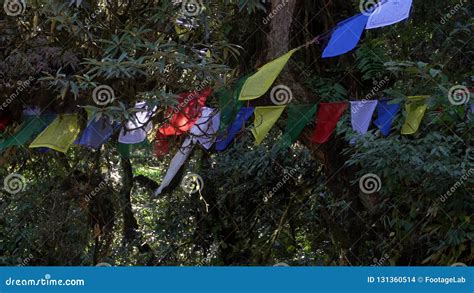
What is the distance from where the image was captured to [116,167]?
6.71 metres

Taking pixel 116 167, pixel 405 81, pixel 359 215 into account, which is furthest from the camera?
pixel 116 167

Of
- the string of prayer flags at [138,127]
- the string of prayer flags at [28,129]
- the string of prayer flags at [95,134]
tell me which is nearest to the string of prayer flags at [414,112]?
the string of prayer flags at [138,127]

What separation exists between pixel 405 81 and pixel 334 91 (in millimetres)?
477

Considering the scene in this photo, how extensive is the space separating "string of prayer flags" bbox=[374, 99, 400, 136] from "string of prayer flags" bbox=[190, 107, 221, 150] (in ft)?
2.98

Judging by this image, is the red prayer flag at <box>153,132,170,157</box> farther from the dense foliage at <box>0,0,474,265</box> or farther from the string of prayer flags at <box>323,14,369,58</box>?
the string of prayer flags at <box>323,14,369,58</box>

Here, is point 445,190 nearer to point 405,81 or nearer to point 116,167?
point 405,81

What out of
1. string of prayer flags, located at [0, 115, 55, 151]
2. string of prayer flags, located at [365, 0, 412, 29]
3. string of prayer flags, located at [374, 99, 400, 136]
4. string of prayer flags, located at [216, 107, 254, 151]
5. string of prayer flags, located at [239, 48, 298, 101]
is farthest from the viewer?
string of prayer flags, located at [0, 115, 55, 151]

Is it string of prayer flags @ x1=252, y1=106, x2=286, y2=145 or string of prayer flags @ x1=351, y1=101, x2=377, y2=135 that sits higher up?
string of prayer flags @ x1=351, y1=101, x2=377, y2=135

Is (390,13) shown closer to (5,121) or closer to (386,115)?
(386,115)

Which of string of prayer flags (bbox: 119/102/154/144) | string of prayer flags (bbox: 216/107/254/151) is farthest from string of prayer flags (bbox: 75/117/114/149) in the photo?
string of prayer flags (bbox: 216/107/254/151)

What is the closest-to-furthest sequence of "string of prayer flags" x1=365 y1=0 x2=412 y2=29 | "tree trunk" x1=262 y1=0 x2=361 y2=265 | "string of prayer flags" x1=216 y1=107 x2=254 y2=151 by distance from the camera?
"string of prayer flags" x1=365 y1=0 x2=412 y2=29
"string of prayer flags" x1=216 y1=107 x2=254 y2=151
"tree trunk" x1=262 y1=0 x2=361 y2=265

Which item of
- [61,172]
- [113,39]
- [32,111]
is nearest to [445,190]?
[113,39]

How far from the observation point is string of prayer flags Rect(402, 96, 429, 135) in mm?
3938

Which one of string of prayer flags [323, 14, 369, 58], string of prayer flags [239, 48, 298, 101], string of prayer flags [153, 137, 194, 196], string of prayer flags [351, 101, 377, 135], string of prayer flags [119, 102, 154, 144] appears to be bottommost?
Answer: string of prayer flags [153, 137, 194, 196]
